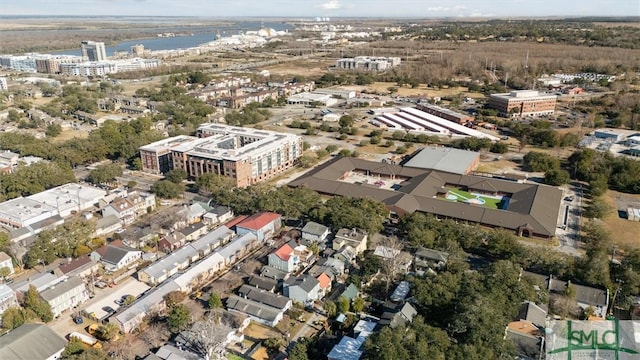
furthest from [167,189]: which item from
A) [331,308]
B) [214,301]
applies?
[331,308]

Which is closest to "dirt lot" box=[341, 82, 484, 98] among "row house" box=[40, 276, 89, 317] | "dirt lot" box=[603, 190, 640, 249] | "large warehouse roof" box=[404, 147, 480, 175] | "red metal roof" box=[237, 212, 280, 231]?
"large warehouse roof" box=[404, 147, 480, 175]

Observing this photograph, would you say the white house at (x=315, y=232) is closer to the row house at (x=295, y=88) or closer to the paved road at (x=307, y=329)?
the paved road at (x=307, y=329)

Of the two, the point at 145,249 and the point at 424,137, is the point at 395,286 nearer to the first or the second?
the point at 145,249

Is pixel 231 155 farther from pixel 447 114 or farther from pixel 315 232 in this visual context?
pixel 447 114

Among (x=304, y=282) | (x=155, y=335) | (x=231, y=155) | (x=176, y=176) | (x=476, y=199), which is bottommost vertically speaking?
(x=155, y=335)

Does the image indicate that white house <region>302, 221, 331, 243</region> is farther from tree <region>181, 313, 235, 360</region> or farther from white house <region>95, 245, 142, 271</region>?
white house <region>95, 245, 142, 271</region>

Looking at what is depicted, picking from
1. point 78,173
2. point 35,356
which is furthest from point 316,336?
point 78,173
